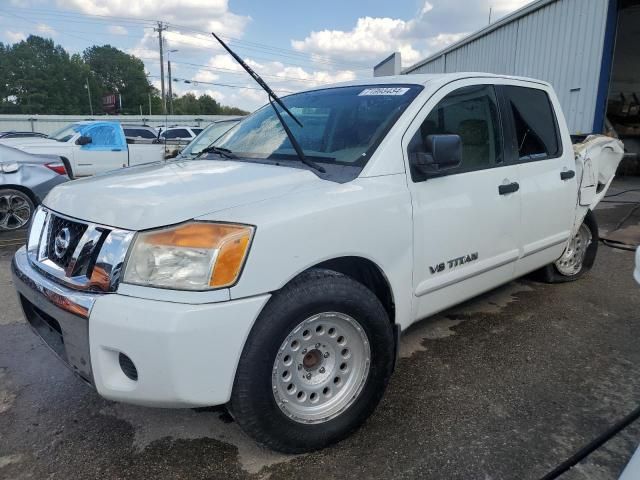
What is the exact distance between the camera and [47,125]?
31.3m

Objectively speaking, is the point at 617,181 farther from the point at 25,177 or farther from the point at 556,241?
the point at 25,177

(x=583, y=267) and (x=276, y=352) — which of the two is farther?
(x=583, y=267)

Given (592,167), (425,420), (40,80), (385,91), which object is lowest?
(425,420)

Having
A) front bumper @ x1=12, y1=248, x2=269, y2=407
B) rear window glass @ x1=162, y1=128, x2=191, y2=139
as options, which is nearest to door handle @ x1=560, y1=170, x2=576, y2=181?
front bumper @ x1=12, y1=248, x2=269, y2=407

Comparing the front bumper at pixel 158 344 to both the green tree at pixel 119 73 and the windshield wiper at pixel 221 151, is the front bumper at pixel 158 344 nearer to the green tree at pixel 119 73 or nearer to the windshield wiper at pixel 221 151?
the windshield wiper at pixel 221 151

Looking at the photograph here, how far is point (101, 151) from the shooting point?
1052 centimetres

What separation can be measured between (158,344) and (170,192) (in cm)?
69

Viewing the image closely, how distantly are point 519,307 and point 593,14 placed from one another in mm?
8845

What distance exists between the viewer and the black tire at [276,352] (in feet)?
6.41

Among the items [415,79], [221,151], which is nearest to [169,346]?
[221,151]

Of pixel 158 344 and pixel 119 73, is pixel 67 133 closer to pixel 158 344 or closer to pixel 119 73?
pixel 158 344

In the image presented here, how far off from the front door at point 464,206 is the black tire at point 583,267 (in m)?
1.28

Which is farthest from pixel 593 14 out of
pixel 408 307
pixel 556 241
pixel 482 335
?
pixel 408 307

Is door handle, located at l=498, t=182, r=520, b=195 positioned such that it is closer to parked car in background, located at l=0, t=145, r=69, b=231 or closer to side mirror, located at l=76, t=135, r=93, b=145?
parked car in background, located at l=0, t=145, r=69, b=231
